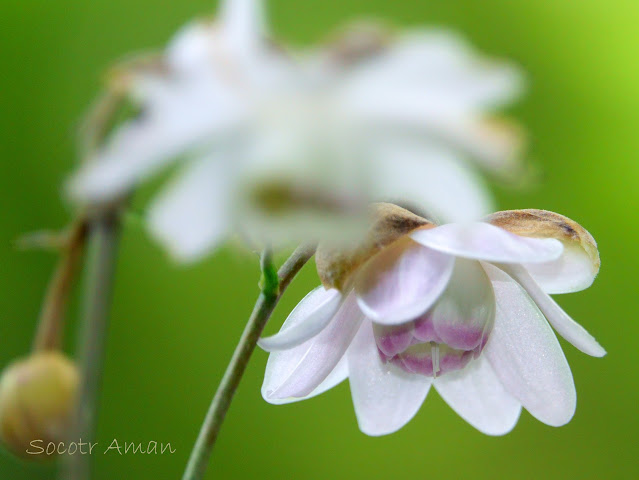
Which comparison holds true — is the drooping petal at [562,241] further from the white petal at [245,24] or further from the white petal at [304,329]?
the white petal at [245,24]

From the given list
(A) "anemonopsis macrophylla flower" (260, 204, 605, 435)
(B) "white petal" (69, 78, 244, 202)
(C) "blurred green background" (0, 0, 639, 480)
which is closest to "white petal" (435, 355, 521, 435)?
(A) "anemonopsis macrophylla flower" (260, 204, 605, 435)

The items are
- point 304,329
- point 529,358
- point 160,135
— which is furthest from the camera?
point 529,358

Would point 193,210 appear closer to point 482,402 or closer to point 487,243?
point 487,243

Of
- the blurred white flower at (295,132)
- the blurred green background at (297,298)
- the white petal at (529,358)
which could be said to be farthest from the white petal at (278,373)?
the blurred green background at (297,298)

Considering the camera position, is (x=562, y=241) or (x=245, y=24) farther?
(x=562, y=241)

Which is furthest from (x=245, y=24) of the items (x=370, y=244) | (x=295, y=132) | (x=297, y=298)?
(x=297, y=298)

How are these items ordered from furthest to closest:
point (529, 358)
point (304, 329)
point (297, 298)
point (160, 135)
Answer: point (297, 298) < point (529, 358) < point (304, 329) < point (160, 135)

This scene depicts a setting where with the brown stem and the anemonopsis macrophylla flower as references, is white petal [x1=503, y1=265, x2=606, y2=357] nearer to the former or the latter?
the anemonopsis macrophylla flower
